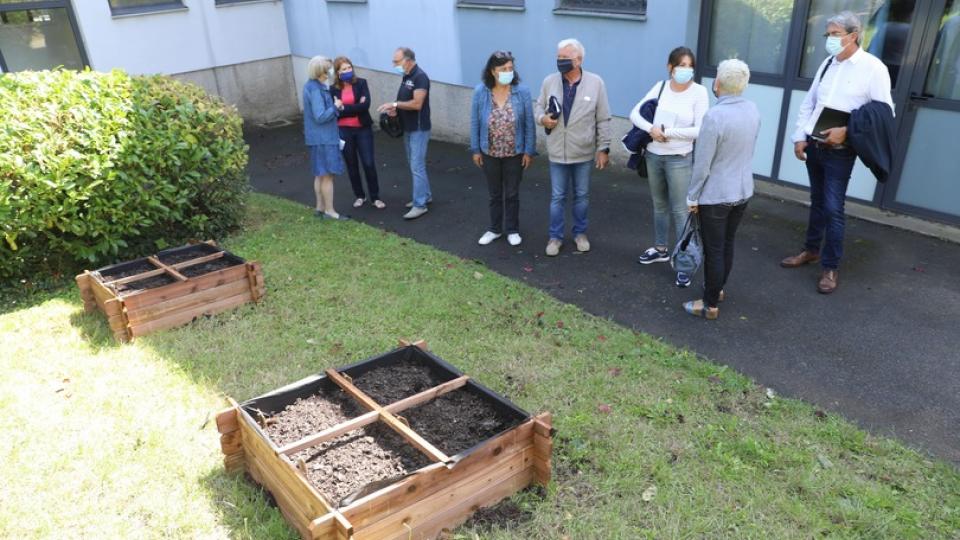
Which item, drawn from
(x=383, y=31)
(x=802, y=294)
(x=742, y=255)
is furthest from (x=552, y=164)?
(x=383, y=31)

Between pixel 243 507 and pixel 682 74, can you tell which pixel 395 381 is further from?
pixel 682 74

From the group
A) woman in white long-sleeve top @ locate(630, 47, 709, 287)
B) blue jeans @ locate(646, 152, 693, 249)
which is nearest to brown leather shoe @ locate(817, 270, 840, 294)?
woman in white long-sleeve top @ locate(630, 47, 709, 287)

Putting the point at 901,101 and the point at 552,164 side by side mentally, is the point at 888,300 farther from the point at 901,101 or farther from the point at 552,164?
the point at 552,164

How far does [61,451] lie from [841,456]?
4614 millimetres

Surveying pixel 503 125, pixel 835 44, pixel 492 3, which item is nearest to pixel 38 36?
pixel 492 3

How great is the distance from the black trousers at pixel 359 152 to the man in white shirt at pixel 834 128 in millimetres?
4696

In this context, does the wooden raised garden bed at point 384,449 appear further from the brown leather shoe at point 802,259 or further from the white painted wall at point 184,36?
the white painted wall at point 184,36

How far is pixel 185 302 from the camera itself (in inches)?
222

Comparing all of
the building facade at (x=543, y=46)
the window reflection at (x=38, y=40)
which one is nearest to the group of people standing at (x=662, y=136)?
the building facade at (x=543, y=46)

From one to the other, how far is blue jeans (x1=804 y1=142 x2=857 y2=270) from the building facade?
1802 mm

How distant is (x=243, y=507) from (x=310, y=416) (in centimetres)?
57

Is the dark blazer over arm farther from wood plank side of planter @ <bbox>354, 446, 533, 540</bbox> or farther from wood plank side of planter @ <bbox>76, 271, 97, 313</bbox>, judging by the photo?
wood plank side of planter @ <bbox>354, 446, 533, 540</bbox>

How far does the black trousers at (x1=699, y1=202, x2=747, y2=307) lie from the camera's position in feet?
16.6

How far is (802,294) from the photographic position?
575 centimetres
